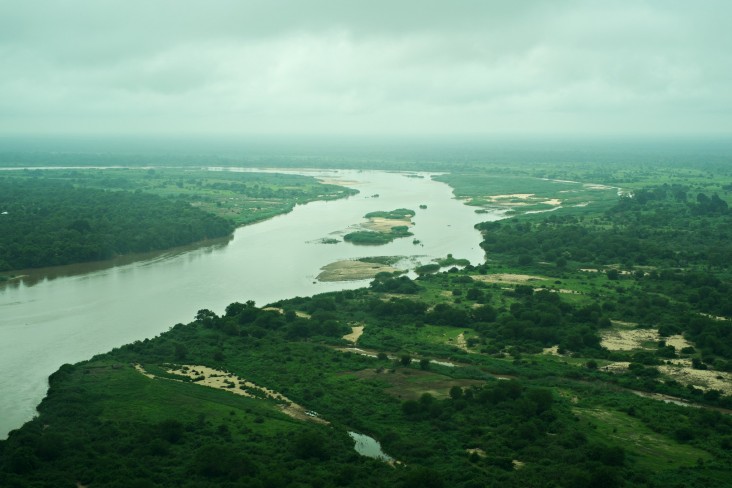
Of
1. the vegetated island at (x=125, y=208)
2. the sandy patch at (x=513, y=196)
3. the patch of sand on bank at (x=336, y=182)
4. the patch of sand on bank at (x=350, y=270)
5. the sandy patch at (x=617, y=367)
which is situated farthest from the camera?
the patch of sand on bank at (x=336, y=182)

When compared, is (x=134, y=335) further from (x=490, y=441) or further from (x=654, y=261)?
(x=654, y=261)

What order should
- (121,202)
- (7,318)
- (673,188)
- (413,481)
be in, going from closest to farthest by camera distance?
(413,481)
(7,318)
(121,202)
(673,188)

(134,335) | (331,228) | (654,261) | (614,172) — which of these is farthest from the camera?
(614,172)

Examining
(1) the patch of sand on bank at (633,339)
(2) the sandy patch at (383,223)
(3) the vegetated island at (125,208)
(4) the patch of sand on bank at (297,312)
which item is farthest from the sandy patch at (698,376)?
(3) the vegetated island at (125,208)

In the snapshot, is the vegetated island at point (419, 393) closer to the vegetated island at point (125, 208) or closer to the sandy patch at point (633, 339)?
the sandy patch at point (633, 339)

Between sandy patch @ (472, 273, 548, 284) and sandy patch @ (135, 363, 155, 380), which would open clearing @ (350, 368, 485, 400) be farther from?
sandy patch @ (472, 273, 548, 284)

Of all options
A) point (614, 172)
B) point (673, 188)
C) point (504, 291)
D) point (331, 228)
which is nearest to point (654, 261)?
point (504, 291)
